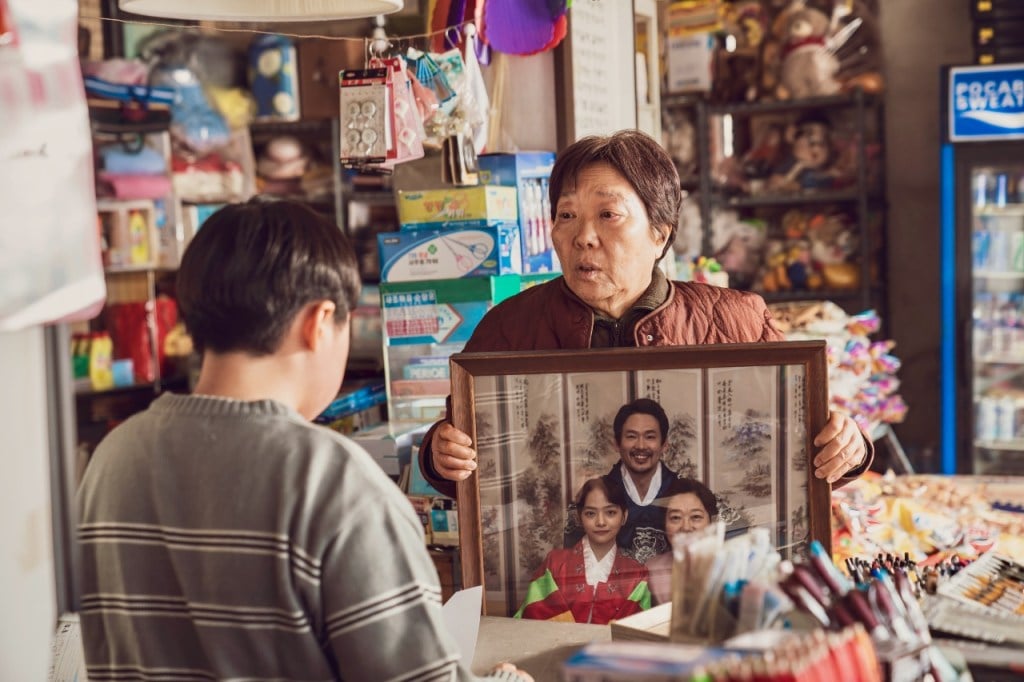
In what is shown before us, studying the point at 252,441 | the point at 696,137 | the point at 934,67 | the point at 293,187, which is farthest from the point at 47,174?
the point at 934,67

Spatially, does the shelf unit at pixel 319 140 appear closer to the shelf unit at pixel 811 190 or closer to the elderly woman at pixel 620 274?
the shelf unit at pixel 811 190

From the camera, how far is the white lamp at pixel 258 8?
6.82ft

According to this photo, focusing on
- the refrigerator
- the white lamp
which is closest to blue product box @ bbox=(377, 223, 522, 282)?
the white lamp

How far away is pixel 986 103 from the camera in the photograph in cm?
568

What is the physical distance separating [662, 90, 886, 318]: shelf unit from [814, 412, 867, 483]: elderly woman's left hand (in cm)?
496

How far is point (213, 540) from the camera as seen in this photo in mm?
1312

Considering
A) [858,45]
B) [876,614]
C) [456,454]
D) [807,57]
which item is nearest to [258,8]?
[456,454]

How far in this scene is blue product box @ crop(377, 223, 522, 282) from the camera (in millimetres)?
3209

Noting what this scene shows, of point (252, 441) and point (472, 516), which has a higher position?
point (252, 441)

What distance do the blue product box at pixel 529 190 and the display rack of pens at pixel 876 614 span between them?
2.14 m

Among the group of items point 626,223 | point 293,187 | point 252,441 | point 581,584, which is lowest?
point 581,584

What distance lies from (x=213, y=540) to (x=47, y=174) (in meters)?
0.66

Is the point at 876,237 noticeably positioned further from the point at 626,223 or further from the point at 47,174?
the point at 47,174

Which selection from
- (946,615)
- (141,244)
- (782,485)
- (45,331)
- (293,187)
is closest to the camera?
(946,615)
